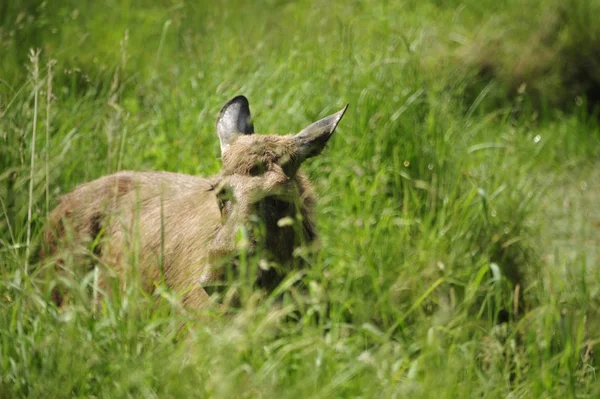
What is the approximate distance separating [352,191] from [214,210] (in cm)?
128

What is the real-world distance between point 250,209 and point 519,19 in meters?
5.73

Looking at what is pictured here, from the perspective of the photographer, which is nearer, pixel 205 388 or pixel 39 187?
pixel 205 388

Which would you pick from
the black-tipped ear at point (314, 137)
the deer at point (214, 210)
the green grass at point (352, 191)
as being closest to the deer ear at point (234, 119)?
the deer at point (214, 210)

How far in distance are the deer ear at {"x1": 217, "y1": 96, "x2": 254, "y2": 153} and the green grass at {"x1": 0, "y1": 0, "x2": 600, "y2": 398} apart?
639 millimetres

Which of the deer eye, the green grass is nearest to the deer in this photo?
the deer eye

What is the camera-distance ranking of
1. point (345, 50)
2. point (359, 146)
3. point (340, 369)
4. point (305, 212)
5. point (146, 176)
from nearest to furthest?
point (340, 369) < point (305, 212) < point (146, 176) < point (359, 146) < point (345, 50)

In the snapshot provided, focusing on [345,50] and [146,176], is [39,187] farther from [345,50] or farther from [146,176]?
[345,50]

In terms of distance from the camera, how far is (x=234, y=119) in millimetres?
5105

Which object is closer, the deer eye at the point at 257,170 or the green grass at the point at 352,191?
the green grass at the point at 352,191

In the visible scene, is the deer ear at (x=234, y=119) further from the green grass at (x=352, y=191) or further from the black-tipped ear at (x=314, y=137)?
the green grass at (x=352, y=191)

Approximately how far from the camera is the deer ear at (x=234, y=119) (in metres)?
5.04

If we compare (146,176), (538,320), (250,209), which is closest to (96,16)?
(146,176)

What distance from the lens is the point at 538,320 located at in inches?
173

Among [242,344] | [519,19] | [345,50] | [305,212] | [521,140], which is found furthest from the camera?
[519,19]
